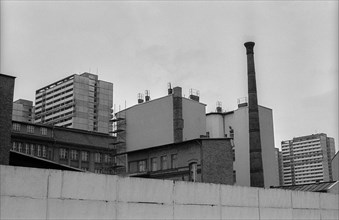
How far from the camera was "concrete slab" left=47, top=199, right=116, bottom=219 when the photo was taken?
1097 centimetres

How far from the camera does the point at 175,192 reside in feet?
44.3

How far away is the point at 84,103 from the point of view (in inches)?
5448

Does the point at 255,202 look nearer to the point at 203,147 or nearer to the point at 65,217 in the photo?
the point at 65,217

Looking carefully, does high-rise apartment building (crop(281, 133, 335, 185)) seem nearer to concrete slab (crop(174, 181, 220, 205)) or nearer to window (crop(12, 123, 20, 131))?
window (crop(12, 123, 20, 131))

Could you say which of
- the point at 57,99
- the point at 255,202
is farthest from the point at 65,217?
the point at 57,99

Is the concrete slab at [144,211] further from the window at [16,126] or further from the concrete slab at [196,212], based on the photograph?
the window at [16,126]

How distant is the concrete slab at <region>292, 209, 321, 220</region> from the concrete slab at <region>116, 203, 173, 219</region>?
6743 millimetres

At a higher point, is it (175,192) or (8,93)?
(8,93)

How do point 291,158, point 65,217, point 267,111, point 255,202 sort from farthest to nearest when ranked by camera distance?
point 291,158 → point 267,111 → point 255,202 → point 65,217

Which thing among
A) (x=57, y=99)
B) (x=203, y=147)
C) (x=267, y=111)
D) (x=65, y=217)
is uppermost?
(x=57, y=99)

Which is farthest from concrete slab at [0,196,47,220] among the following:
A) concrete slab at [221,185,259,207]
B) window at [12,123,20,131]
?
window at [12,123,20,131]

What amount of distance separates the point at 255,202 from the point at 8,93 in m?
20.5

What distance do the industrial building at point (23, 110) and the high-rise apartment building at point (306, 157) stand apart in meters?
93.3

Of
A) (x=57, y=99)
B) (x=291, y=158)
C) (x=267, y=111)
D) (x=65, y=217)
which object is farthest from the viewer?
(x=291, y=158)
